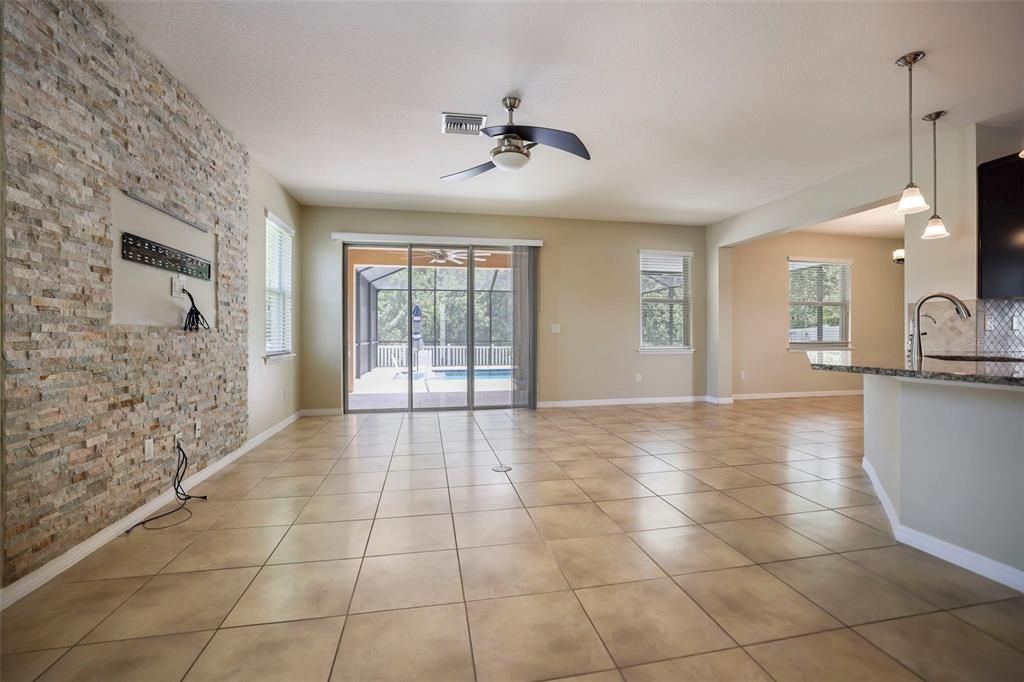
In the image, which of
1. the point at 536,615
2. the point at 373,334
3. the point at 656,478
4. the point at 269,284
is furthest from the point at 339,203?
the point at 536,615

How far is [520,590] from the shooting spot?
71.8 inches

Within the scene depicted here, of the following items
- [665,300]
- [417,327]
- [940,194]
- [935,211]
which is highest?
[940,194]

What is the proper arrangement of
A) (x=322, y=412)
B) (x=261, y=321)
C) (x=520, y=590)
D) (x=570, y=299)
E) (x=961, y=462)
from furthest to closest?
1. (x=570, y=299)
2. (x=322, y=412)
3. (x=261, y=321)
4. (x=961, y=462)
5. (x=520, y=590)

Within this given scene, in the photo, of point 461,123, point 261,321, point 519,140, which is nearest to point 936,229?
point 519,140

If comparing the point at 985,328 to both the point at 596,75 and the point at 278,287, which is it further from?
the point at 278,287

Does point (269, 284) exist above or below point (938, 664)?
above

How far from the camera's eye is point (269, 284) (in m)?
4.74

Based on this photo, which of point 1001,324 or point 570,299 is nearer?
point 1001,324

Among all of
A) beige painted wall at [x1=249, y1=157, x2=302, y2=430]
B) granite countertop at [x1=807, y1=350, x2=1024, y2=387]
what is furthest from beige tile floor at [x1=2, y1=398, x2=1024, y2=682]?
beige painted wall at [x1=249, y1=157, x2=302, y2=430]

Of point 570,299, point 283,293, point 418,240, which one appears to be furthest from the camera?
point 570,299

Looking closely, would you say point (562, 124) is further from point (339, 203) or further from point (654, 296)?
point (654, 296)

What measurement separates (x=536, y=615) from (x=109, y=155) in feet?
9.98

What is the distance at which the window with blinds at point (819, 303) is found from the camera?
23.7ft

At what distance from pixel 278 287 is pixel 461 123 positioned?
3.02 metres
